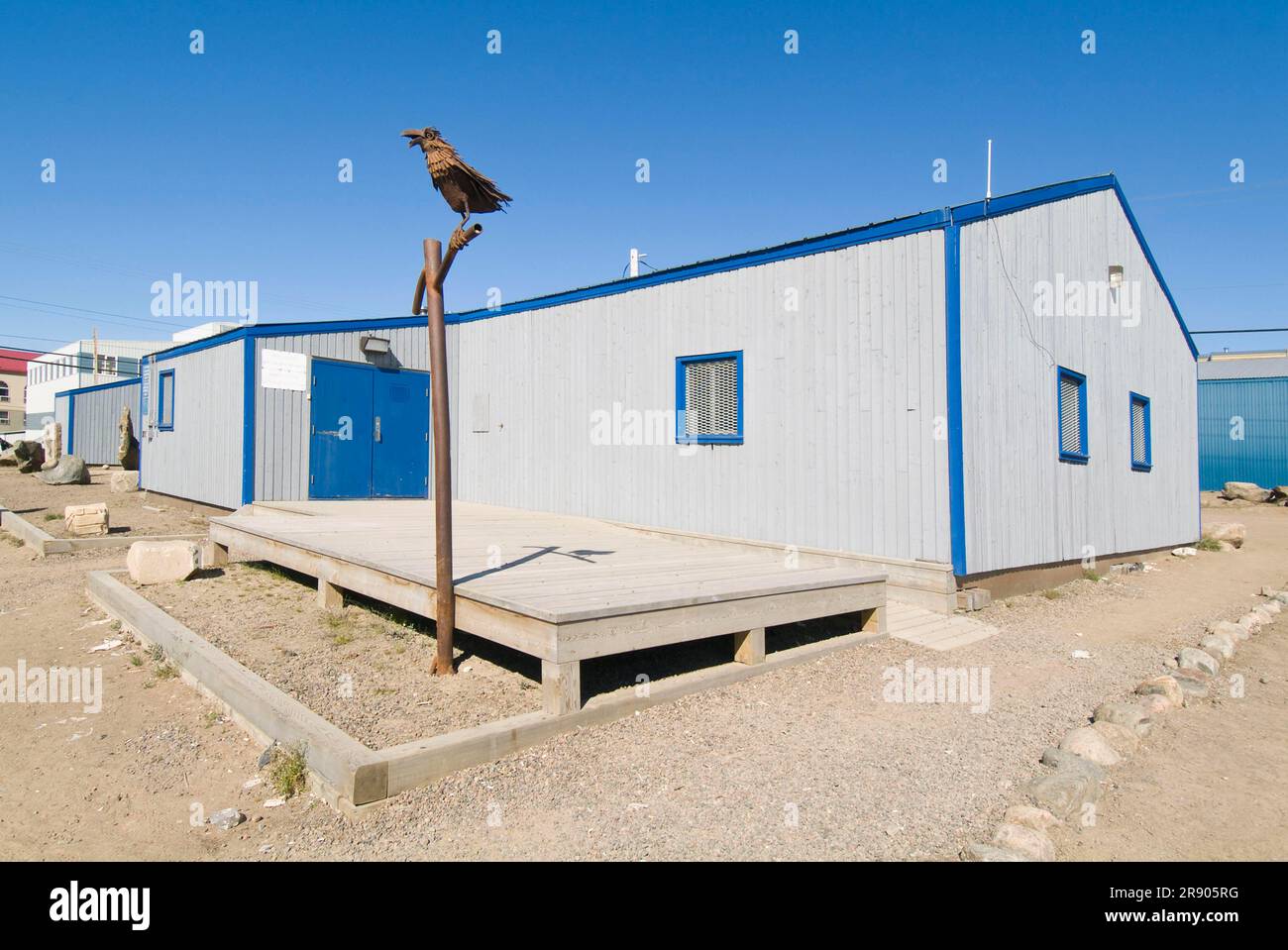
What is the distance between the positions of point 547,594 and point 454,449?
9.27 m

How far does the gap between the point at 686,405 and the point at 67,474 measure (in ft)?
51.6

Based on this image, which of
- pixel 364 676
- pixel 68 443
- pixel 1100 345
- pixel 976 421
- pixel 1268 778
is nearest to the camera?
pixel 1268 778

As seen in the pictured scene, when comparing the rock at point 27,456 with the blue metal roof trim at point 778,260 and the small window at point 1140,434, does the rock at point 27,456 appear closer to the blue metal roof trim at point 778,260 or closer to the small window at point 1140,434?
the blue metal roof trim at point 778,260

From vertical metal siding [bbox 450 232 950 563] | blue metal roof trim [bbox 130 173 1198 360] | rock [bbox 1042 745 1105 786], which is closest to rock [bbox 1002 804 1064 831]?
rock [bbox 1042 745 1105 786]

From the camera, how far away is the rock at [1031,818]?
2.90 metres

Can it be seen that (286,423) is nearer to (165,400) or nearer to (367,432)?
(367,432)

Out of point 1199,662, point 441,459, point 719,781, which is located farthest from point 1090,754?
point 441,459

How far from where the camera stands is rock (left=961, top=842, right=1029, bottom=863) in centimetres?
260

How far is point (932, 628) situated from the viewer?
6312mm

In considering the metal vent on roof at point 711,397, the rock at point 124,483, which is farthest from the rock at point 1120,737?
the rock at point 124,483

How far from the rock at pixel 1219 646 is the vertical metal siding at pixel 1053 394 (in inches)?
70.5
